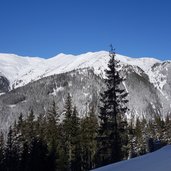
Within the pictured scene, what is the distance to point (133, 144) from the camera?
287 ft

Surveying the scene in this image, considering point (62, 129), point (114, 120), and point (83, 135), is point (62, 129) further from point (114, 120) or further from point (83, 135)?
point (114, 120)

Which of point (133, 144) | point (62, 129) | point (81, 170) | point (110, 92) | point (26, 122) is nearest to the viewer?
point (110, 92)

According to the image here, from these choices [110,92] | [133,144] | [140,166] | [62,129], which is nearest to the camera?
[140,166]

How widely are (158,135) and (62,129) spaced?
4651cm

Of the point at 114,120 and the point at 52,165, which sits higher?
the point at 114,120

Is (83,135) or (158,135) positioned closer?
(83,135)

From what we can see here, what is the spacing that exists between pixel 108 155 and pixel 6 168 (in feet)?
70.6

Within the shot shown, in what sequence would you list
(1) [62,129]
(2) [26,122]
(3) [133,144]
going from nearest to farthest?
(1) [62,129] → (2) [26,122] → (3) [133,144]

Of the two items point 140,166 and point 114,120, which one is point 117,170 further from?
point 114,120

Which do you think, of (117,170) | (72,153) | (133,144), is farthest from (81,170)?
(117,170)

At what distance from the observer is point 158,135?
91.6m

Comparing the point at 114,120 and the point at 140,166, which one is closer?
the point at 140,166

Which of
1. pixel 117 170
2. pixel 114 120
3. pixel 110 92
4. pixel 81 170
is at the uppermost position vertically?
pixel 110 92

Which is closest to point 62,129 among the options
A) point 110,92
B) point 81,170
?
point 81,170
